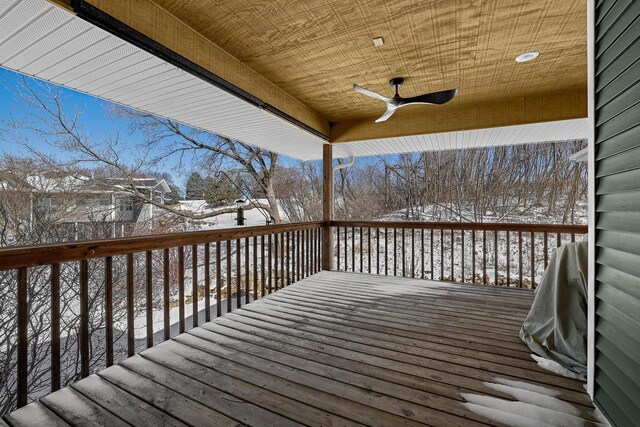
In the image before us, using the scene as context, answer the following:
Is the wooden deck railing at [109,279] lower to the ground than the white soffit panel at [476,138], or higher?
lower

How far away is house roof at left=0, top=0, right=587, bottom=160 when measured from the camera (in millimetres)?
2049

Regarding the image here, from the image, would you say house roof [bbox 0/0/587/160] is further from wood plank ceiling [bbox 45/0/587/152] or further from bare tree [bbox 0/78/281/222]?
bare tree [bbox 0/78/281/222]

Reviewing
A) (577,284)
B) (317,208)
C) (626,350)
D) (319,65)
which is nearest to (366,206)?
(317,208)

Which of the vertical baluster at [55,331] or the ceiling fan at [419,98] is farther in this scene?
the ceiling fan at [419,98]

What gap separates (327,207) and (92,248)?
3.74 meters

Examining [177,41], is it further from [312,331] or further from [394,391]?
[394,391]

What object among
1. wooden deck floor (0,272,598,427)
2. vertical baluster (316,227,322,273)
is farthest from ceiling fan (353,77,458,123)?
vertical baluster (316,227,322,273)

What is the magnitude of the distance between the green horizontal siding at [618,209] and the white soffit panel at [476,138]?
3225mm

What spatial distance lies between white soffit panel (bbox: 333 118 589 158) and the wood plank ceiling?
11.7 inches

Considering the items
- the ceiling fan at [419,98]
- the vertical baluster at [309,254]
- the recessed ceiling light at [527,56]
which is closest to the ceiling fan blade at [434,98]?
the ceiling fan at [419,98]

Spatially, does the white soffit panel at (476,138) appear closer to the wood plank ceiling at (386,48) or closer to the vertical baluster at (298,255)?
the wood plank ceiling at (386,48)

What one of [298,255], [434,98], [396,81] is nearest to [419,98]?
[434,98]

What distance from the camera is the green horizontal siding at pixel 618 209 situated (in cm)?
116

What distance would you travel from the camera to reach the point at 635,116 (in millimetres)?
1152
